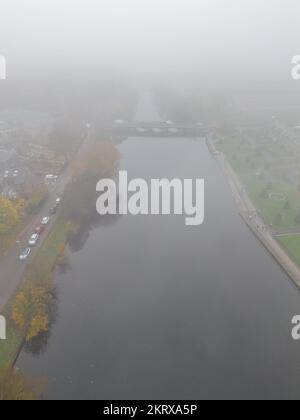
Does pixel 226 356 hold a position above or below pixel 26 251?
below

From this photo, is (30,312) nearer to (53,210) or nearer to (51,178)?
(53,210)

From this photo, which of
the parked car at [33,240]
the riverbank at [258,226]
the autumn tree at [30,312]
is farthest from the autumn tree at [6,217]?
the riverbank at [258,226]

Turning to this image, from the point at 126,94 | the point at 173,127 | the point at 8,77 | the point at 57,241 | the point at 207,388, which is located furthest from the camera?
the point at 8,77

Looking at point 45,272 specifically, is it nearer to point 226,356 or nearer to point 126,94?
point 226,356

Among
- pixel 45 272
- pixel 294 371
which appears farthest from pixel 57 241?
pixel 294 371

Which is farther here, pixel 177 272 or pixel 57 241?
pixel 57 241

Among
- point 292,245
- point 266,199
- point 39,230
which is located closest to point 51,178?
point 39,230

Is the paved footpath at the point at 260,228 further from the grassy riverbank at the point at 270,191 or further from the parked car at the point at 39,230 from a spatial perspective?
the parked car at the point at 39,230

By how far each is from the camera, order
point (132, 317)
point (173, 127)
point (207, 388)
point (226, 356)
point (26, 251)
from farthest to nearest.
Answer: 1. point (173, 127)
2. point (26, 251)
3. point (132, 317)
4. point (226, 356)
5. point (207, 388)
